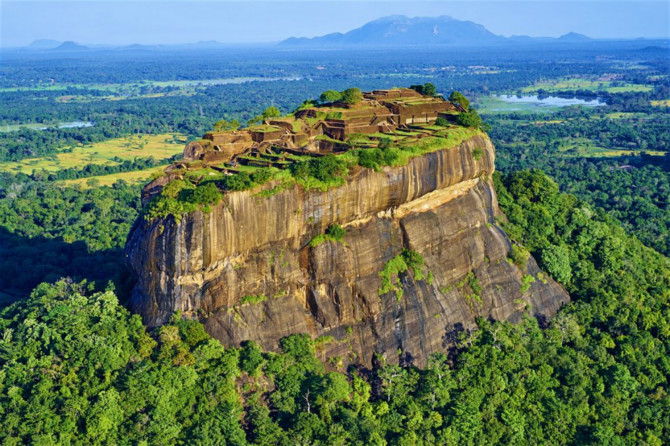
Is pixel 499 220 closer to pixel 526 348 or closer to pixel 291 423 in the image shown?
pixel 526 348

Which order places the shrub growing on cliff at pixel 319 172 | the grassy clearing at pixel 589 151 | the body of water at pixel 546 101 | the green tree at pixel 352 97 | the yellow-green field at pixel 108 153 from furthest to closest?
the body of water at pixel 546 101, the grassy clearing at pixel 589 151, the yellow-green field at pixel 108 153, the green tree at pixel 352 97, the shrub growing on cliff at pixel 319 172

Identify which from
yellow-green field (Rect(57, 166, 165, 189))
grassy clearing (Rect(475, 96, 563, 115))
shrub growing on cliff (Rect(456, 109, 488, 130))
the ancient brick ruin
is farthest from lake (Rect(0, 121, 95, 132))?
shrub growing on cliff (Rect(456, 109, 488, 130))

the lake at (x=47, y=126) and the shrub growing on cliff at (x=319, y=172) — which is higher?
the shrub growing on cliff at (x=319, y=172)

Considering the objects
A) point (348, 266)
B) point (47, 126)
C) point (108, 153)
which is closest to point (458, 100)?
point (348, 266)

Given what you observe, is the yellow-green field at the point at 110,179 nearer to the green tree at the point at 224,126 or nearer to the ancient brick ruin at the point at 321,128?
the green tree at the point at 224,126

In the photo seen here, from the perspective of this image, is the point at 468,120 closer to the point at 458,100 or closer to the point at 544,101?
the point at 458,100

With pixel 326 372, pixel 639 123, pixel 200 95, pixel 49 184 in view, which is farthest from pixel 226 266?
pixel 200 95

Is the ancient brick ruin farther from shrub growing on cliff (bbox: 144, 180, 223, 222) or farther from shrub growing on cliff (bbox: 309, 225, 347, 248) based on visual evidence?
shrub growing on cliff (bbox: 144, 180, 223, 222)

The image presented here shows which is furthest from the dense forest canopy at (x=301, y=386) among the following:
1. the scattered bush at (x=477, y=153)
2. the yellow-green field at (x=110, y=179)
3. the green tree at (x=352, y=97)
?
the yellow-green field at (x=110, y=179)
